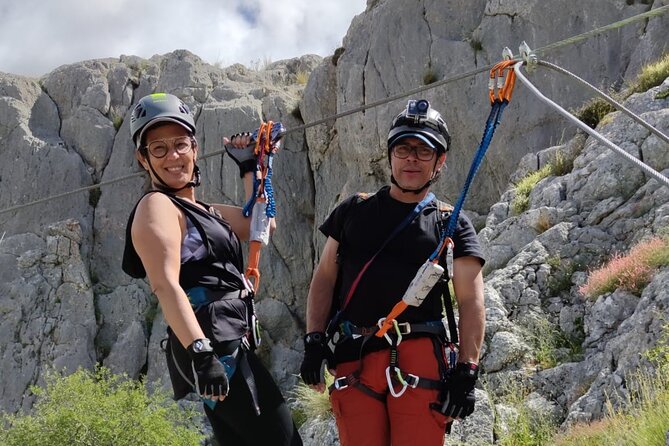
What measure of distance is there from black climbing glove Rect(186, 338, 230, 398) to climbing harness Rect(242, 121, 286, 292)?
866 millimetres

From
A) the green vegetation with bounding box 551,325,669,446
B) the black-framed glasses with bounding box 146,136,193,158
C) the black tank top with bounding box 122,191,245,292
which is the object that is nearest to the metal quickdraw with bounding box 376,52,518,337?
the black tank top with bounding box 122,191,245,292

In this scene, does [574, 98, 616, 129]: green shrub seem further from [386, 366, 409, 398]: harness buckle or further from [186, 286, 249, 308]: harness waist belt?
[186, 286, 249, 308]: harness waist belt

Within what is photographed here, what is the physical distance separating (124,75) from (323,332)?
87.0ft

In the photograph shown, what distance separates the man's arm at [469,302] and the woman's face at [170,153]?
151 cm

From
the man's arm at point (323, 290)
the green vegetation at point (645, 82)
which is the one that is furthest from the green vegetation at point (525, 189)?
the man's arm at point (323, 290)

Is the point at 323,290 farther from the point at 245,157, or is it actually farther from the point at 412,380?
the point at 245,157

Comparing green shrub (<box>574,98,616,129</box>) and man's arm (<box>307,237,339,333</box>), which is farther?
green shrub (<box>574,98,616,129</box>)

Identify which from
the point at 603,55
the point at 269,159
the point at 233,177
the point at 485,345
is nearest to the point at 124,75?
the point at 233,177

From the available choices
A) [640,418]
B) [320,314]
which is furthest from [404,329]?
[640,418]

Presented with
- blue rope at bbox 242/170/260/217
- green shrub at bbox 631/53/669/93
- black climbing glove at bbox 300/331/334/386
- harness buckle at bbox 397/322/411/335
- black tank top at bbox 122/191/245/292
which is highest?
green shrub at bbox 631/53/669/93

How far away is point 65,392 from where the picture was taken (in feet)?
64.2

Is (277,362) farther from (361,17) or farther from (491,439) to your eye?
(491,439)

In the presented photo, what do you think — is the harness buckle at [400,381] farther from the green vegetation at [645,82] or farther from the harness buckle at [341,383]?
the green vegetation at [645,82]

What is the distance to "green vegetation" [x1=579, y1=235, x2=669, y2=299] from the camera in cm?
793
